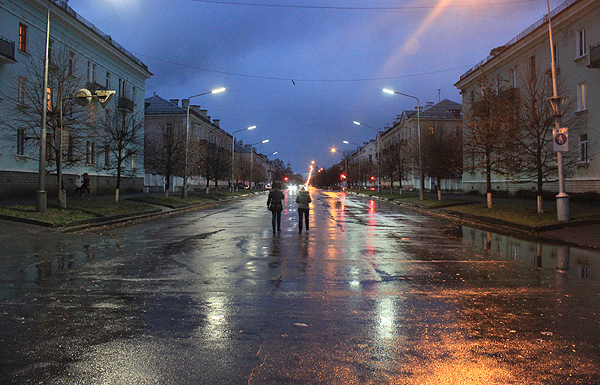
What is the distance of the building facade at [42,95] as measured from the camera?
18797 millimetres

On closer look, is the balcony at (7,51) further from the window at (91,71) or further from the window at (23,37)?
the window at (91,71)

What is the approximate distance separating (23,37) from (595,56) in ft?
111

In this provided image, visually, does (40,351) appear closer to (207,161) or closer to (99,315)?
(99,315)

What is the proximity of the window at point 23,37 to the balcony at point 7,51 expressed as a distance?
81.4 inches

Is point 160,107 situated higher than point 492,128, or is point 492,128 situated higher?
point 160,107

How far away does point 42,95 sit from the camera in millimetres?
16812

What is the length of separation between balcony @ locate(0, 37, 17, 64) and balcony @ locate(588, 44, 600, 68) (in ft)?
107

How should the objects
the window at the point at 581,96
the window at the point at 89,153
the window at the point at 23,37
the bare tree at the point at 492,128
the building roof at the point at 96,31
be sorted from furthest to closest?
1. the building roof at the point at 96,31
2. the window at the point at 23,37
3. the window at the point at 581,96
4. the window at the point at 89,153
5. the bare tree at the point at 492,128

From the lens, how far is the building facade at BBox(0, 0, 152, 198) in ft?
61.7

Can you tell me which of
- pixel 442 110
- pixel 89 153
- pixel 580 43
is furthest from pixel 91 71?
pixel 442 110

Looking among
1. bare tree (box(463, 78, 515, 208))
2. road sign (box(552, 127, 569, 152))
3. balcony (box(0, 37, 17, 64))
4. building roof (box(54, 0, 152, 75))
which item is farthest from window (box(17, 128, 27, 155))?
road sign (box(552, 127, 569, 152))

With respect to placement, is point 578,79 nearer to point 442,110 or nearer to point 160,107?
point 442,110

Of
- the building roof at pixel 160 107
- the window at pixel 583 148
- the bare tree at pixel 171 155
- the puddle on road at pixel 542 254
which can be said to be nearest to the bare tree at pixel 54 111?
the bare tree at pixel 171 155

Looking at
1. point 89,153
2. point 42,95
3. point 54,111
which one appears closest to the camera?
point 42,95
